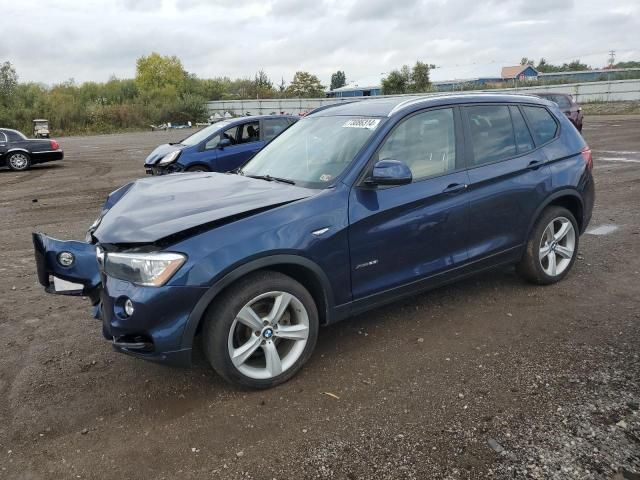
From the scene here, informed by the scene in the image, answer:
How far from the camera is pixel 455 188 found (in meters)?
4.03

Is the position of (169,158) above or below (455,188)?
above

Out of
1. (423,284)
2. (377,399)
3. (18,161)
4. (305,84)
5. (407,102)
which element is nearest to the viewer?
(377,399)

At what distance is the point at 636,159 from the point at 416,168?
11.8 meters

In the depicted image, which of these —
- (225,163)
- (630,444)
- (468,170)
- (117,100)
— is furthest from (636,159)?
(117,100)

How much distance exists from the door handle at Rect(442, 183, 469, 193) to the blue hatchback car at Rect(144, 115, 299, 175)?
7235mm

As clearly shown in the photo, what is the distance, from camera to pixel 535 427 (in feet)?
9.46

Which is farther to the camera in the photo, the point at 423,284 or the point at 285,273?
the point at 423,284

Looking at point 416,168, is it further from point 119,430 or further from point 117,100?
point 117,100

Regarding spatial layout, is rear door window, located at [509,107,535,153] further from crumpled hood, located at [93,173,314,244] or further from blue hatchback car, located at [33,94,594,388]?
crumpled hood, located at [93,173,314,244]

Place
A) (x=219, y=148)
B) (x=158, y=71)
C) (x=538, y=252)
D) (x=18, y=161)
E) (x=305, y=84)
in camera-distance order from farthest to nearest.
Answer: (x=305, y=84)
(x=158, y=71)
(x=18, y=161)
(x=219, y=148)
(x=538, y=252)

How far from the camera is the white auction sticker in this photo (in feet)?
12.8

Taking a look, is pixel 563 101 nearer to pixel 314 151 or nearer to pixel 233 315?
pixel 314 151

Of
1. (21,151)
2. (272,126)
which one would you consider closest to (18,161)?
(21,151)

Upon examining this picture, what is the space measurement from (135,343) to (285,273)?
1009 millimetres
